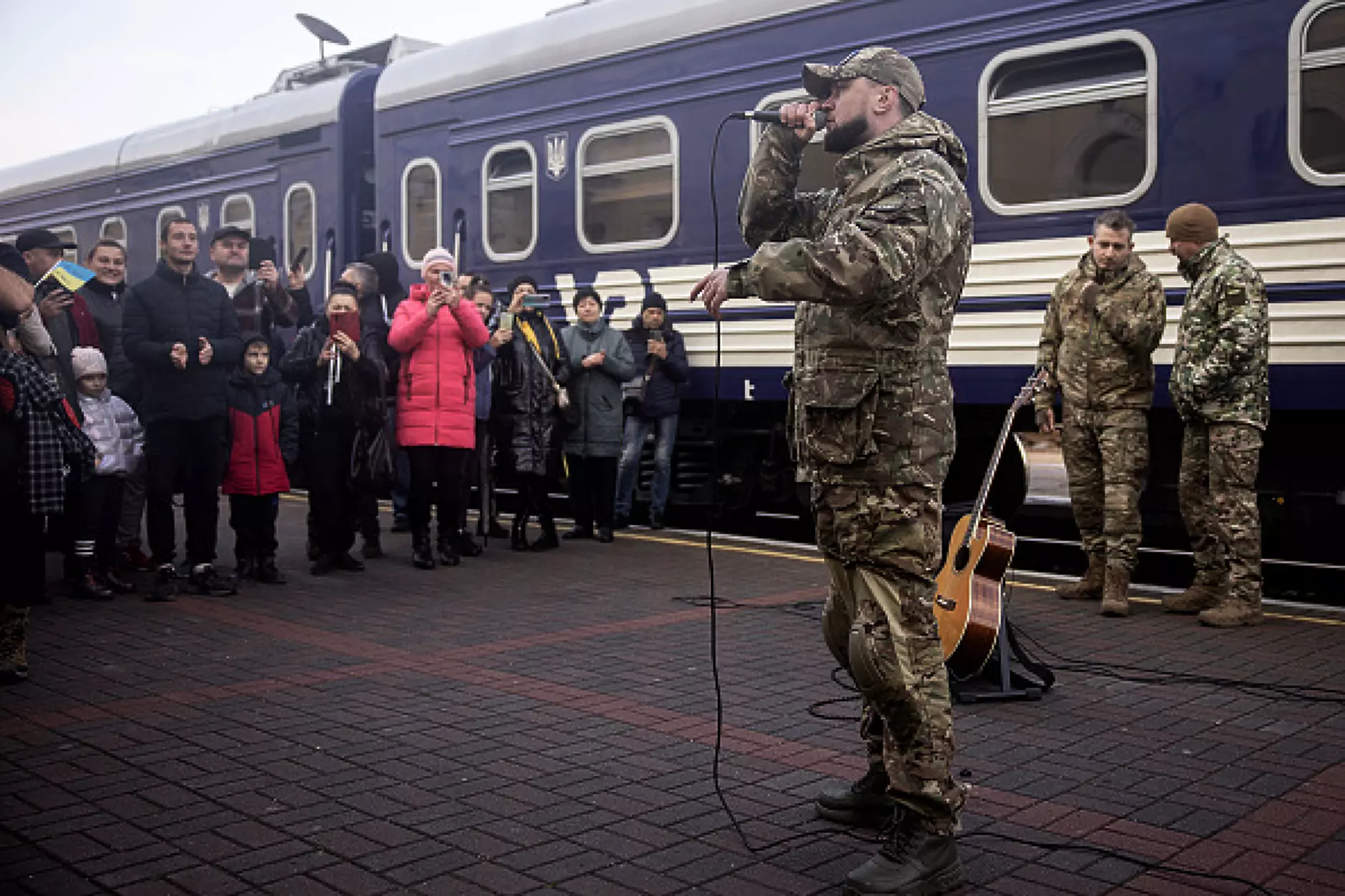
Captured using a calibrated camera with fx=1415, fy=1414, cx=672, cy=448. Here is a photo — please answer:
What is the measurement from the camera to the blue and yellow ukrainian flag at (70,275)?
7566 millimetres

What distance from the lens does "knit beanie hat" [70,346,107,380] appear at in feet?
26.7

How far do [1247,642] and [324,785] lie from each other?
14.5 feet

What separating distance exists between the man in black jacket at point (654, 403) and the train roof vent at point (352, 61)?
5960mm

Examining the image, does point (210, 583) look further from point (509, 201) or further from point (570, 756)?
point (509, 201)

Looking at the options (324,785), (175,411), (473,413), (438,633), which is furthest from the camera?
(473,413)

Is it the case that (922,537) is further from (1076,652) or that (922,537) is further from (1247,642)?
(1247,642)

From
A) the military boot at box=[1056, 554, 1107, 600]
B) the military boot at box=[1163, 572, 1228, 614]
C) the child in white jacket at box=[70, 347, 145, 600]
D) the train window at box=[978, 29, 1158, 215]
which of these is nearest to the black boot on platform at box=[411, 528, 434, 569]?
the child in white jacket at box=[70, 347, 145, 600]

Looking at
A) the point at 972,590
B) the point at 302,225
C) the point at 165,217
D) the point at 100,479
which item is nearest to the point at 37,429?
the point at 100,479

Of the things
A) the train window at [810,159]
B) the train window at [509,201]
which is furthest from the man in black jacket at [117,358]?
the train window at [810,159]

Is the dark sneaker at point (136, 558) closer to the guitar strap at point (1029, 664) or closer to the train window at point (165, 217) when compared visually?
the guitar strap at point (1029, 664)

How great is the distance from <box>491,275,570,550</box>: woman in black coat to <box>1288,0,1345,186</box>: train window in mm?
5106

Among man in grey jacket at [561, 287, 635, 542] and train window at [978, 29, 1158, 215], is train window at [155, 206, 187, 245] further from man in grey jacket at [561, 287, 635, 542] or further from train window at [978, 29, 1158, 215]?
train window at [978, 29, 1158, 215]

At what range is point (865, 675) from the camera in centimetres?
366

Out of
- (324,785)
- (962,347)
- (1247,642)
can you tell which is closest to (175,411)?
(324,785)
